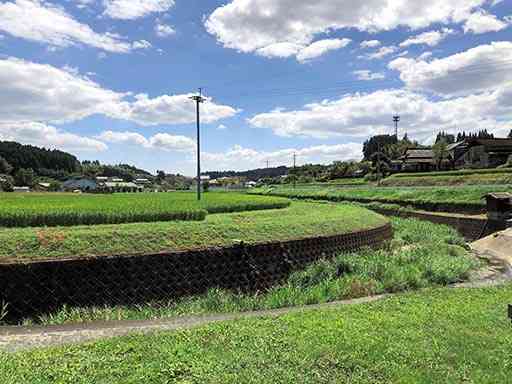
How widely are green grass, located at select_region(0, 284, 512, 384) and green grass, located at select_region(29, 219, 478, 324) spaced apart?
244 centimetres

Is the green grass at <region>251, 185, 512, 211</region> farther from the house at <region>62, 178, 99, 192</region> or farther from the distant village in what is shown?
the house at <region>62, 178, 99, 192</region>

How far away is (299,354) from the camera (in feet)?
13.5

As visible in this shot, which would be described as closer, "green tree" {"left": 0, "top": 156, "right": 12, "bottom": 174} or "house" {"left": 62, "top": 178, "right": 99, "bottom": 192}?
"house" {"left": 62, "top": 178, "right": 99, "bottom": 192}

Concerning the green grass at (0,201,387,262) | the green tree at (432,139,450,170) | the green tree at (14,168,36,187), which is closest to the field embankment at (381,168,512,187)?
the green tree at (432,139,450,170)

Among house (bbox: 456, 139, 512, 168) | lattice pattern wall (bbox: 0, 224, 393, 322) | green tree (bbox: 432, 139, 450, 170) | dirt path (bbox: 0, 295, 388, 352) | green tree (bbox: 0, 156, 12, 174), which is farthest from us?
green tree (bbox: 0, 156, 12, 174)

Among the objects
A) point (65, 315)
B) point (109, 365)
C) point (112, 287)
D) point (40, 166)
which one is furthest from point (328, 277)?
point (40, 166)

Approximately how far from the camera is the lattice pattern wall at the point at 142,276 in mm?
7258

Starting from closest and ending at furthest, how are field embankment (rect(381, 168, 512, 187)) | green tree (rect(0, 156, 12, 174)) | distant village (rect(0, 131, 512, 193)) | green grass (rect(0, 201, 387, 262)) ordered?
1. green grass (rect(0, 201, 387, 262))
2. field embankment (rect(381, 168, 512, 187))
3. distant village (rect(0, 131, 512, 193))
4. green tree (rect(0, 156, 12, 174))

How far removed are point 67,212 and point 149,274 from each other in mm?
4874

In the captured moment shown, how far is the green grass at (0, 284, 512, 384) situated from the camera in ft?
12.0

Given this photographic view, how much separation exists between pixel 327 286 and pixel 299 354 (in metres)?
4.49

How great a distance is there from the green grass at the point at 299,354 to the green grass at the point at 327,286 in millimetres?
2440

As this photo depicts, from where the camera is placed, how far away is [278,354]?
4.12 m

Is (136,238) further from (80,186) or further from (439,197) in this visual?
(80,186)
